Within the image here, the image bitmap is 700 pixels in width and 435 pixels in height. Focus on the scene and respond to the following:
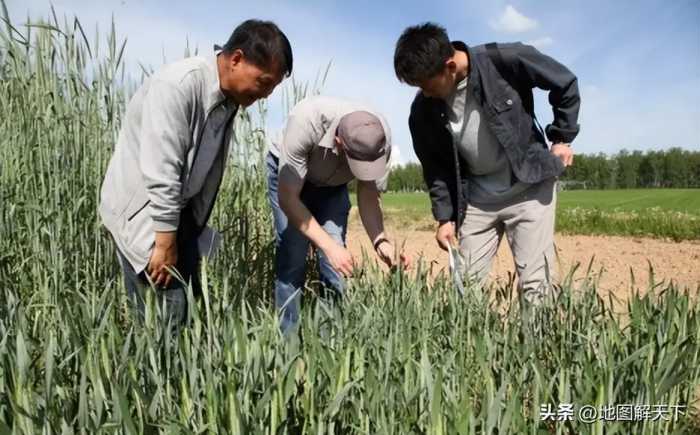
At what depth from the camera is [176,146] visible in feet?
4.86

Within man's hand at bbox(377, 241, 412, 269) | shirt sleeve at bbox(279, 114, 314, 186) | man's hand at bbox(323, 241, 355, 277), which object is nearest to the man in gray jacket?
shirt sleeve at bbox(279, 114, 314, 186)

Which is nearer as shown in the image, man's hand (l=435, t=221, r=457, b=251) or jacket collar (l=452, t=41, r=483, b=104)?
jacket collar (l=452, t=41, r=483, b=104)

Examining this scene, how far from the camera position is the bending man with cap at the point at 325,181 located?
68.6 inches

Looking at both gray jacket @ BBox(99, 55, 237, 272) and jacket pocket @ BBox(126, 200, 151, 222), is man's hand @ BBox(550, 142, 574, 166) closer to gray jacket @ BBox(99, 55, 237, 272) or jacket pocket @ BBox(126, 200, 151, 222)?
gray jacket @ BBox(99, 55, 237, 272)

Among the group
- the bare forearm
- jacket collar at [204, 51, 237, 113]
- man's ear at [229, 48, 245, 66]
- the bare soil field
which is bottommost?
the bare soil field

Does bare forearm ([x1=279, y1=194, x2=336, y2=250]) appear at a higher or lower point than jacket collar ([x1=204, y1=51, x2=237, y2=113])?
lower

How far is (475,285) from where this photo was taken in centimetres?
177

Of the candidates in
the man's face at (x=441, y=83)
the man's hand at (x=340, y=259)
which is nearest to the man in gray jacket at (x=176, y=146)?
the man's hand at (x=340, y=259)

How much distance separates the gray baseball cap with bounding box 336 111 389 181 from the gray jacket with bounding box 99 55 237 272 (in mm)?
341

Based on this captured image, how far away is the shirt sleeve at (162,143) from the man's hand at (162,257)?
0.06 m

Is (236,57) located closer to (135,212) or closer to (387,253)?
(135,212)

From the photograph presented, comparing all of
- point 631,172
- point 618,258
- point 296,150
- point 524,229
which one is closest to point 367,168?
point 296,150

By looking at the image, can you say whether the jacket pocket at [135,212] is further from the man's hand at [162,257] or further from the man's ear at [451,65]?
the man's ear at [451,65]

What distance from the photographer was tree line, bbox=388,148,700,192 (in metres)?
52.7
